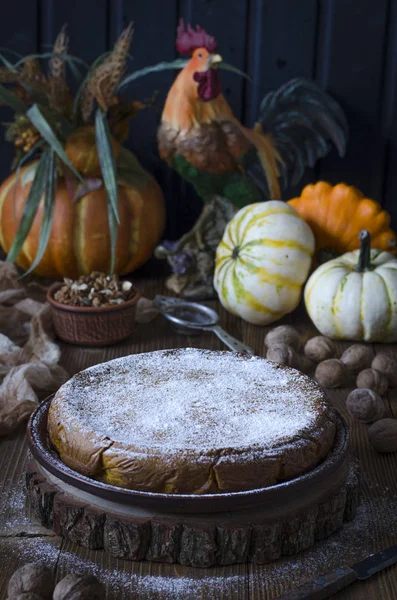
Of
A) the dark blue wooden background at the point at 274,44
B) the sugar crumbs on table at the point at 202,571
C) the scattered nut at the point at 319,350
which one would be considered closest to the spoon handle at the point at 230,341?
the scattered nut at the point at 319,350

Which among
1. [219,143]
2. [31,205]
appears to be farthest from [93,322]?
[219,143]

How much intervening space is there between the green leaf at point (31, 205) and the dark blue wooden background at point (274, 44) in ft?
1.58

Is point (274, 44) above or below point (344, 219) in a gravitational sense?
above

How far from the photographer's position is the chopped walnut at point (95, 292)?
5.67 feet

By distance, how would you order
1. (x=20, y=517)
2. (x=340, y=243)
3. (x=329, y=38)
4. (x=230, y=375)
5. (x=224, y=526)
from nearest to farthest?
(x=224, y=526)
(x=20, y=517)
(x=230, y=375)
(x=340, y=243)
(x=329, y=38)

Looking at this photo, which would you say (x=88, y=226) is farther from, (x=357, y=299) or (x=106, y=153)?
(x=357, y=299)

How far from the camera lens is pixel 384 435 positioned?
129 cm

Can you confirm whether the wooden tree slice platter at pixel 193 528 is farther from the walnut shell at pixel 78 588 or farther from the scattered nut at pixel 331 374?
the scattered nut at pixel 331 374

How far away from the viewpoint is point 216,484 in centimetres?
97

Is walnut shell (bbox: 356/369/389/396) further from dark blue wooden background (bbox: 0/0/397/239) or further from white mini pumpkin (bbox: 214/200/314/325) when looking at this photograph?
dark blue wooden background (bbox: 0/0/397/239)

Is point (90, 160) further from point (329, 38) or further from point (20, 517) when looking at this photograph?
point (20, 517)

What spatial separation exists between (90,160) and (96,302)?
494mm

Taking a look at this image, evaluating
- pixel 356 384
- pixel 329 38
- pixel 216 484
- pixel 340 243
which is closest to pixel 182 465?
pixel 216 484

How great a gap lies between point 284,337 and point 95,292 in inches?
17.4
